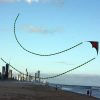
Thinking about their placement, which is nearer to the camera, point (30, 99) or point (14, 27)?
point (14, 27)

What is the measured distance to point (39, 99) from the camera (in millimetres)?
64812

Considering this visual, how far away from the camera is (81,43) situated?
4072 cm

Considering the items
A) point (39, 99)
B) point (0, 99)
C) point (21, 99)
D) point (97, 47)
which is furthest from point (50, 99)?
point (97, 47)

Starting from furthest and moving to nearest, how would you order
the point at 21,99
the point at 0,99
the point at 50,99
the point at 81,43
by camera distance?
the point at 50,99, the point at 21,99, the point at 0,99, the point at 81,43

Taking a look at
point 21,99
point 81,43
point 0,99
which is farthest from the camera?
point 21,99

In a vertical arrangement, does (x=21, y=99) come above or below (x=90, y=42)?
below

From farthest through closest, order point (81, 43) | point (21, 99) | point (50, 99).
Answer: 1. point (50, 99)
2. point (21, 99)
3. point (81, 43)

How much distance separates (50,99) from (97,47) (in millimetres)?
25805

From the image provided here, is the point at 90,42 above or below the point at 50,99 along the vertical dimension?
above

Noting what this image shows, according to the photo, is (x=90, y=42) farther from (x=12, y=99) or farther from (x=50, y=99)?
(x=50, y=99)

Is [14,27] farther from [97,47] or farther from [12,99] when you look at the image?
[12,99]

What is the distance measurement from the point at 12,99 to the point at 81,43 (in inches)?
845

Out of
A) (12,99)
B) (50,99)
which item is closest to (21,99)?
(12,99)

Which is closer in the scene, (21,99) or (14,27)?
(14,27)
